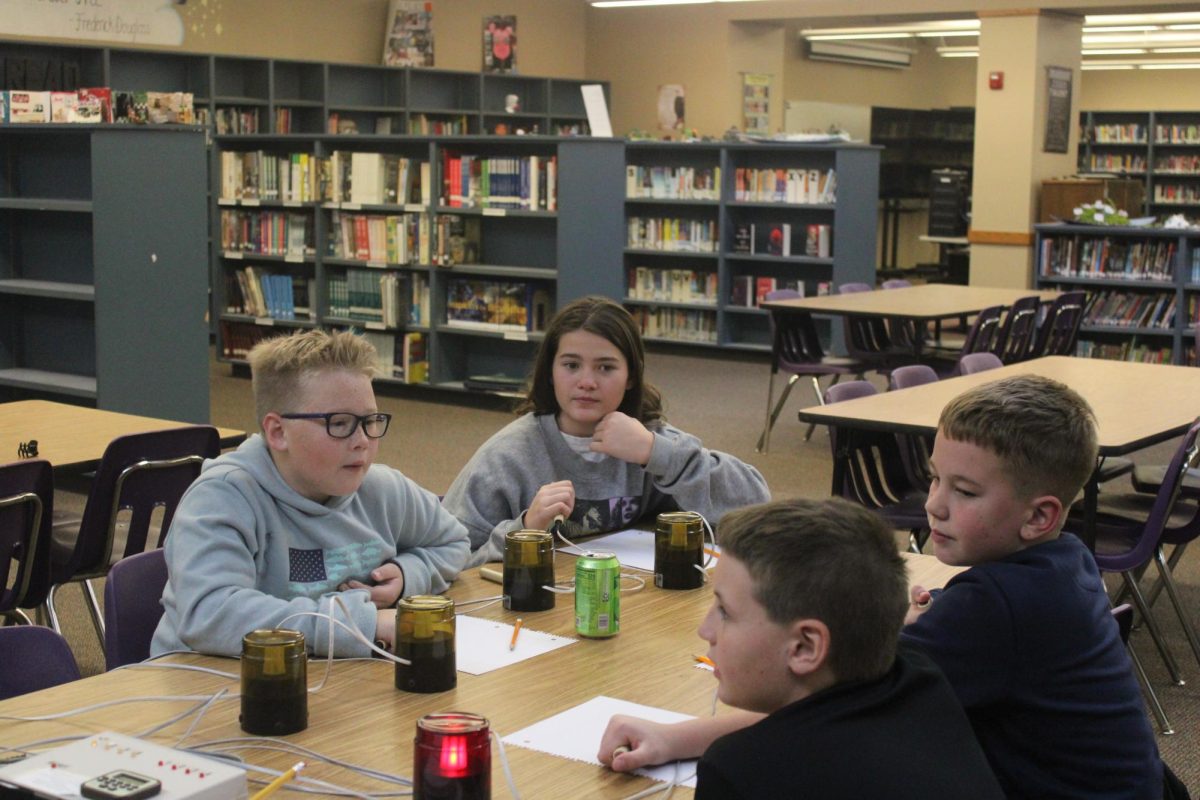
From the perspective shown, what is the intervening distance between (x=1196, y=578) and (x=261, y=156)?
6450 mm

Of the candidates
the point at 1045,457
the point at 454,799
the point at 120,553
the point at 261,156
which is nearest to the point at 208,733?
the point at 454,799

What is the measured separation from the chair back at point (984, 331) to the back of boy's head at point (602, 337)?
4252 millimetres

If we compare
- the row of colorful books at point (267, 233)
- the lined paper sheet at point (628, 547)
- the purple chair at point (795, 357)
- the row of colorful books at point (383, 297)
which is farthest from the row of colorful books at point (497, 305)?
the lined paper sheet at point (628, 547)

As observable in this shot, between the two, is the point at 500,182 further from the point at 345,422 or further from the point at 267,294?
the point at 345,422

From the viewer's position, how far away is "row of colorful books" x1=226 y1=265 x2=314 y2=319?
9.47 metres

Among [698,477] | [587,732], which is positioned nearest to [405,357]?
[698,477]

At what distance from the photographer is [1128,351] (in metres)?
9.73

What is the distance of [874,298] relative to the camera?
7.72m

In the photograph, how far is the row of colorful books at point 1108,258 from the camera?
31.3 feet

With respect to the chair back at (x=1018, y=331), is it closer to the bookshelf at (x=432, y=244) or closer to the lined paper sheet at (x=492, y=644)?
the bookshelf at (x=432, y=244)

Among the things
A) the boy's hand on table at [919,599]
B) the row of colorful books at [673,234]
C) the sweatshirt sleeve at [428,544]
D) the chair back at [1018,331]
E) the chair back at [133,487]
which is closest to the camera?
the boy's hand on table at [919,599]

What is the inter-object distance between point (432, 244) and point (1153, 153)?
10529 mm

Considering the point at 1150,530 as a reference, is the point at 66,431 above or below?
above

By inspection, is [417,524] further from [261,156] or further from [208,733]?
[261,156]
